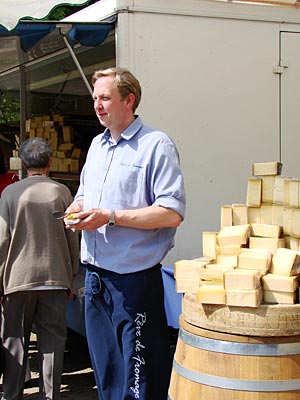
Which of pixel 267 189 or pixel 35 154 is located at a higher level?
pixel 35 154

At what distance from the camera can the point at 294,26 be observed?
4.40m

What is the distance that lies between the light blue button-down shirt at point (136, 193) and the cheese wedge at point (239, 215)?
0.24m

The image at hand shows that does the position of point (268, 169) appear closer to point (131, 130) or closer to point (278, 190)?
point (278, 190)

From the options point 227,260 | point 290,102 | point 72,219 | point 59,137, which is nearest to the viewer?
point 227,260

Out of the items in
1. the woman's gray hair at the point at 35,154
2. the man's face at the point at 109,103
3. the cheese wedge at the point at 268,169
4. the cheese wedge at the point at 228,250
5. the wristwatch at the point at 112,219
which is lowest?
the cheese wedge at the point at 228,250

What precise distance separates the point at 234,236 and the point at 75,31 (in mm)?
→ 2329

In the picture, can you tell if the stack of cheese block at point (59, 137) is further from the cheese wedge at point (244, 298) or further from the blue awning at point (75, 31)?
the cheese wedge at point (244, 298)

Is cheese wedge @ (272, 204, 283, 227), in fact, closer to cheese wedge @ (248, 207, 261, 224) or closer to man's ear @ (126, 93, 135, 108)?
cheese wedge @ (248, 207, 261, 224)

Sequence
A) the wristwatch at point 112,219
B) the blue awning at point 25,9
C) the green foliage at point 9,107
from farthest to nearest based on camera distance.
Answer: the green foliage at point 9,107, the blue awning at point 25,9, the wristwatch at point 112,219

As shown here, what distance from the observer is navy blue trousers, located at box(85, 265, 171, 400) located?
276 centimetres

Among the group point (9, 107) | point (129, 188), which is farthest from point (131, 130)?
point (9, 107)

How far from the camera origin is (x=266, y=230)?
2.53m

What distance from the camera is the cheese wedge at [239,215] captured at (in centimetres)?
265

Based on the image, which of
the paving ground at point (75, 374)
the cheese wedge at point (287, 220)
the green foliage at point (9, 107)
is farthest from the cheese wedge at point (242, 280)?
the green foliage at point (9, 107)
